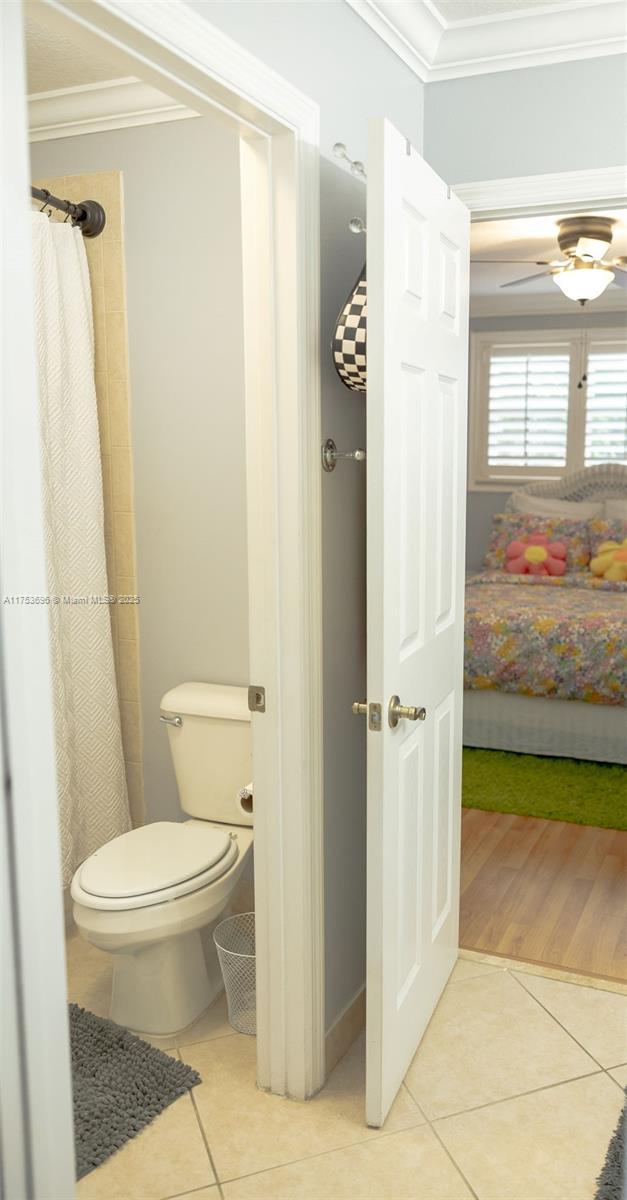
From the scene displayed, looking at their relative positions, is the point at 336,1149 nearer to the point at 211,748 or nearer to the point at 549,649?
the point at 211,748

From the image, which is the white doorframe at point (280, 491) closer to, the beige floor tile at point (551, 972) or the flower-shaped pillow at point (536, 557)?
the beige floor tile at point (551, 972)

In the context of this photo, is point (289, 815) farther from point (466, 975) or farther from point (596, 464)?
point (596, 464)

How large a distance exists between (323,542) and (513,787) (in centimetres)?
247

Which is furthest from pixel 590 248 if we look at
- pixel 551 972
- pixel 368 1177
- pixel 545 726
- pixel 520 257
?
pixel 368 1177

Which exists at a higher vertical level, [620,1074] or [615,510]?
[615,510]

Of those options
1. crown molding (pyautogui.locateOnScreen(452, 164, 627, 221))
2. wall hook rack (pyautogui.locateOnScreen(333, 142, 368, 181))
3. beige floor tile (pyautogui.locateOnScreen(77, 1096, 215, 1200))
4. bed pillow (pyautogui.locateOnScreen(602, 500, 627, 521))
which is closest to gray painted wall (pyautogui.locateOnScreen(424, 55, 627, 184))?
crown molding (pyautogui.locateOnScreen(452, 164, 627, 221))

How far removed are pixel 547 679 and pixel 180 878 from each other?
2604 mm

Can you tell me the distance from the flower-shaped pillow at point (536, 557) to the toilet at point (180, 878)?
354 cm

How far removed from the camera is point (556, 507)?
256 inches

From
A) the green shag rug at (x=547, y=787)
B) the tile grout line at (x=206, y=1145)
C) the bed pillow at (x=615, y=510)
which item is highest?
the bed pillow at (x=615, y=510)

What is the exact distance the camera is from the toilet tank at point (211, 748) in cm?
270

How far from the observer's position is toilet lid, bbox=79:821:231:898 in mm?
2355

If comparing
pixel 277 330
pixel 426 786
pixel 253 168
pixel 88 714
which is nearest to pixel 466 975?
pixel 426 786

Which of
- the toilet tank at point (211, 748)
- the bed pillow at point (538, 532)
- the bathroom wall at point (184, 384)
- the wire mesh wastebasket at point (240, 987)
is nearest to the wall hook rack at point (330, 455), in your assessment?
the bathroom wall at point (184, 384)
